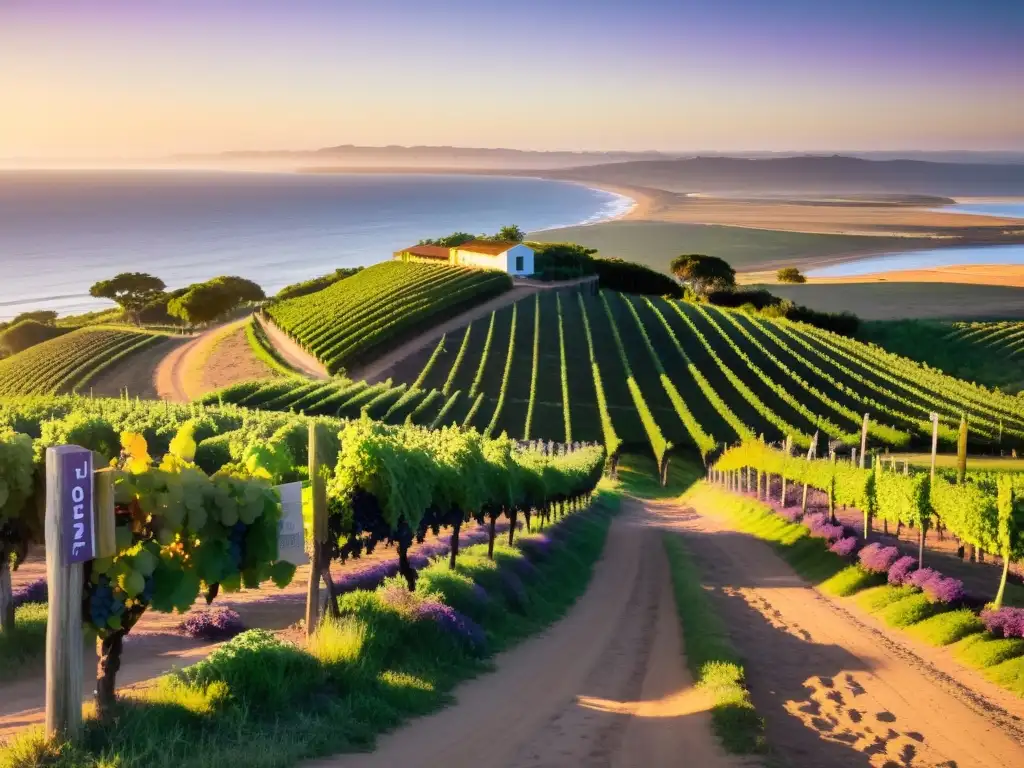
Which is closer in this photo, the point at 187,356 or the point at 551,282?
the point at 187,356

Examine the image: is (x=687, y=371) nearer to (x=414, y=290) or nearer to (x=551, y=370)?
(x=551, y=370)

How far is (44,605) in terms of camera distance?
1655 centimetres

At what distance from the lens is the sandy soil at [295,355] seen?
73.2 m

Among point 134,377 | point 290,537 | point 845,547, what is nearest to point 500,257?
point 134,377

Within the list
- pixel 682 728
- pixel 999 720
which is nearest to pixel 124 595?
pixel 682 728

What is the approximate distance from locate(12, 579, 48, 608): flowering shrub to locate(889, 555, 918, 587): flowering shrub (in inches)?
740

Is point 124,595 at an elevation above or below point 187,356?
→ above

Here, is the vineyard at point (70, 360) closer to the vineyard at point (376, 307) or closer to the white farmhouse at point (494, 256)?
the vineyard at point (376, 307)

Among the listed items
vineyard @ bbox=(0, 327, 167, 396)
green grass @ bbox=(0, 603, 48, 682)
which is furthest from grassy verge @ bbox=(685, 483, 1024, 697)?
vineyard @ bbox=(0, 327, 167, 396)

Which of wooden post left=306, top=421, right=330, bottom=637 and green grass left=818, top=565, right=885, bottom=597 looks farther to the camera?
green grass left=818, top=565, right=885, bottom=597

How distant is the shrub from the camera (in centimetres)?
2883

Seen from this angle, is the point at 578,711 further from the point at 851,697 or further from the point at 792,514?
the point at 792,514

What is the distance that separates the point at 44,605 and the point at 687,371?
61.5 m

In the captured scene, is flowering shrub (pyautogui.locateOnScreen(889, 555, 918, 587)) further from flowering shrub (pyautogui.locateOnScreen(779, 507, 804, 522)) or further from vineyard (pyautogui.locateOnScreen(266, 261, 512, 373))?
vineyard (pyautogui.locateOnScreen(266, 261, 512, 373))
